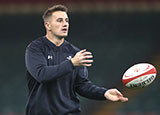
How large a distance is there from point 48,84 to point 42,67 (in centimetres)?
28

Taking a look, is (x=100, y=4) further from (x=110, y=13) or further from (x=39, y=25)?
(x=39, y=25)

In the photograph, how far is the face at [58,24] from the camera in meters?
4.39

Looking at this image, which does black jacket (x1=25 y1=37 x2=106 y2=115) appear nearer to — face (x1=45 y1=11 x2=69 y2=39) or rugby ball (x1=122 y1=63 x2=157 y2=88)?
face (x1=45 y1=11 x2=69 y2=39)

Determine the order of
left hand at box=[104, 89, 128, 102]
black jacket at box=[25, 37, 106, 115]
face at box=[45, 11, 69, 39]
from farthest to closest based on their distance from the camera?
1. face at box=[45, 11, 69, 39]
2. left hand at box=[104, 89, 128, 102]
3. black jacket at box=[25, 37, 106, 115]

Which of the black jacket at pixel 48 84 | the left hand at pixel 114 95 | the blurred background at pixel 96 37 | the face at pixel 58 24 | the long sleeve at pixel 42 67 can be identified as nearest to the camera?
the long sleeve at pixel 42 67

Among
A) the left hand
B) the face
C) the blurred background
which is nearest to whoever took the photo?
the left hand

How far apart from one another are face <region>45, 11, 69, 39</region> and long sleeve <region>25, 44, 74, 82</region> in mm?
307

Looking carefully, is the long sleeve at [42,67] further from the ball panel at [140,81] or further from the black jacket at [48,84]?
the ball panel at [140,81]

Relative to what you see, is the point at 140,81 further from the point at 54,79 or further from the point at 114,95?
the point at 54,79

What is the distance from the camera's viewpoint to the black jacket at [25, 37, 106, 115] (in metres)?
4.10

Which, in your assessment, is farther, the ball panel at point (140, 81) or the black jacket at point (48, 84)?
the ball panel at point (140, 81)

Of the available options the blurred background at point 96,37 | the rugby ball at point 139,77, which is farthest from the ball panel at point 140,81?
the blurred background at point 96,37

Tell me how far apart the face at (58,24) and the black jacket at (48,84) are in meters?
0.12

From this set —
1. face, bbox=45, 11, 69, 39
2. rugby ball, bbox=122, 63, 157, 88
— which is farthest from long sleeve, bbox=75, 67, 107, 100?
face, bbox=45, 11, 69, 39
